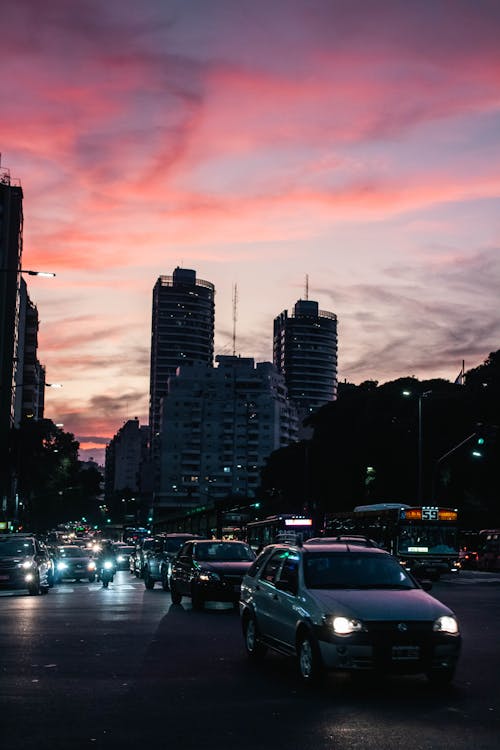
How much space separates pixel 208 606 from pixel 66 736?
1609cm

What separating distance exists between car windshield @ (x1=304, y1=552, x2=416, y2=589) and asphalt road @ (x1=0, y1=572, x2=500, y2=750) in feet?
3.64

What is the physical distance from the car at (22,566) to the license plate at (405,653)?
75.0ft

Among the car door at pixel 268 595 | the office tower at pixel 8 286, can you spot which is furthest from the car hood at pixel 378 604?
the office tower at pixel 8 286

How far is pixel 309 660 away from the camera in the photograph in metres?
12.1

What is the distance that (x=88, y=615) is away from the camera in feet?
76.5

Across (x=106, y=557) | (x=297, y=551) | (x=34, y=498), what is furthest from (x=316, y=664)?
(x=34, y=498)

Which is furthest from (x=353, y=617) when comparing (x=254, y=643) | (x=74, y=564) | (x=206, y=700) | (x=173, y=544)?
(x=74, y=564)

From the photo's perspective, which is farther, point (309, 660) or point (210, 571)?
point (210, 571)

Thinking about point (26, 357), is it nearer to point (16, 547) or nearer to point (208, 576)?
point (16, 547)

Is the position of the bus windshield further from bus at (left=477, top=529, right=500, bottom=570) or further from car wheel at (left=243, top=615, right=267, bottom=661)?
car wheel at (left=243, top=615, right=267, bottom=661)

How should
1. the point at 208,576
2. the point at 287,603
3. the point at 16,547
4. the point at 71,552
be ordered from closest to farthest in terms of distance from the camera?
the point at 287,603
the point at 208,576
the point at 16,547
the point at 71,552

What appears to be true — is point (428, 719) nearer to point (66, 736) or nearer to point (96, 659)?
point (66, 736)

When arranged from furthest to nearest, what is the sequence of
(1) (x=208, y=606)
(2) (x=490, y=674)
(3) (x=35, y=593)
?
(3) (x=35, y=593) → (1) (x=208, y=606) → (2) (x=490, y=674)

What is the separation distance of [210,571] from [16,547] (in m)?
11.7
